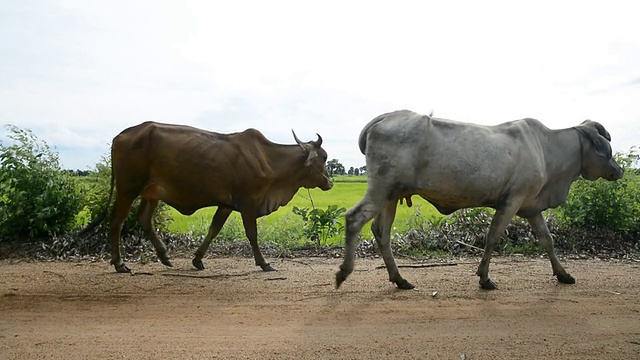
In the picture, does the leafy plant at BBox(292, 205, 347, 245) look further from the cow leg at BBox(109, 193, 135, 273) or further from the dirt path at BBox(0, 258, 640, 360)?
the cow leg at BBox(109, 193, 135, 273)

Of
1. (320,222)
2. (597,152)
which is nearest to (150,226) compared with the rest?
(320,222)

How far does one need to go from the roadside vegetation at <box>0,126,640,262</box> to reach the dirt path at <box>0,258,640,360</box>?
136 cm

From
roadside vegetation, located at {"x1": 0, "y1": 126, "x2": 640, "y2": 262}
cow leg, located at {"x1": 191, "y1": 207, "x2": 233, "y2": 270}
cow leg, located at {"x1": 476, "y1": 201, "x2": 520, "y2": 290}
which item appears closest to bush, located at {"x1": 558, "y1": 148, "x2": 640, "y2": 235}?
roadside vegetation, located at {"x1": 0, "y1": 126, "x2": 640, "y2": 262}

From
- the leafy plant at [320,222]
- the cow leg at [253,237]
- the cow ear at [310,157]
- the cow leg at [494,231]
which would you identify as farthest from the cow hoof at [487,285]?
the leafy plant at [320,222]

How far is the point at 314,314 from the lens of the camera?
17.9ft

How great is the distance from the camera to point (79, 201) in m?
9.84

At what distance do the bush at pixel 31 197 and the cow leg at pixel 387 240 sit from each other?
5.77m

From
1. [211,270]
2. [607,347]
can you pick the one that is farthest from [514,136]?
[211,270]

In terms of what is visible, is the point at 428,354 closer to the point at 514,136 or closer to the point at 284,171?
the point at 514,136

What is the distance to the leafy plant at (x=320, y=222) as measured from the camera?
10.0m

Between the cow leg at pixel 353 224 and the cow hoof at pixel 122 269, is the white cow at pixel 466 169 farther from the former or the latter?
the cow hoof at pixel 122 269

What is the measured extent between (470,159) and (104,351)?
4178mm

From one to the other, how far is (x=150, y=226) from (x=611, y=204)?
7.59 meters

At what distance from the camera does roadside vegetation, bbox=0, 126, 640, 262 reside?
9.30 metres
